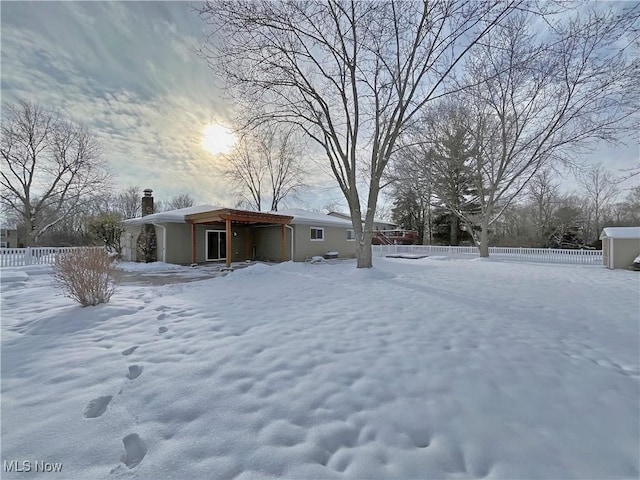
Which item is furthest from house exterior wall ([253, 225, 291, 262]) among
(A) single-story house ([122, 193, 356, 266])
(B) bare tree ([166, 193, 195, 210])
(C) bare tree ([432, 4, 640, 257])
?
(B) bare tree ([166, 193, 195, 210])

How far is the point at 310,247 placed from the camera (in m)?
16.5

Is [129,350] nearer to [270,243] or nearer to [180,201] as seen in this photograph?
[270,243]

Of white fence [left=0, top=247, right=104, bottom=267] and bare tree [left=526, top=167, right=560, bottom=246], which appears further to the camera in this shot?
bare tree [left=526, top=167, right=560, bottom=246]

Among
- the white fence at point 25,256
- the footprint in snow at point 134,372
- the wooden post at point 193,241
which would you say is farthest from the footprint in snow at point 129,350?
the wooden post at point 193,241

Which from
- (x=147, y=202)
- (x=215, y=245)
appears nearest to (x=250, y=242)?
(x=215, y=245)

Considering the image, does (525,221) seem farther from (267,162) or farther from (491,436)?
(491,436)

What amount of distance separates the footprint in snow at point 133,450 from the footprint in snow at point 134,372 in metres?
0.89

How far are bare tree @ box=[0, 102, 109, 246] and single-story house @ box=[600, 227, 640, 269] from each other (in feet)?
98.1

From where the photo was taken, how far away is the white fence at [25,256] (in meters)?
11.4

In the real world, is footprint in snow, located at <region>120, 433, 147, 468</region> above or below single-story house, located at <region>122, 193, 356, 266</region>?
below

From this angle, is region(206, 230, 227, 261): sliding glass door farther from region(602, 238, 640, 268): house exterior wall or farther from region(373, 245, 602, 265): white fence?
region(602, 238, 640, 268): house exterior wall

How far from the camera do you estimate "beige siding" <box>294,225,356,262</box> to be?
1595cm

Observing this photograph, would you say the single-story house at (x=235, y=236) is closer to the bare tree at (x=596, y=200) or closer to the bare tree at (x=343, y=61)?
the bare tree at (x=343, y=61)

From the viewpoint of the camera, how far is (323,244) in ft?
56.8
